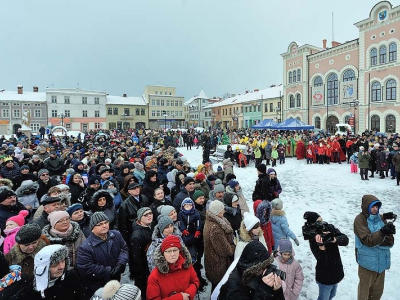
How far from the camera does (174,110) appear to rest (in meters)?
66.3

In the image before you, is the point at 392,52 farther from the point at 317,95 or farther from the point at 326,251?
the point at 326,251

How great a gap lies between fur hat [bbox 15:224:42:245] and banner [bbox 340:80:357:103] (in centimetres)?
3675

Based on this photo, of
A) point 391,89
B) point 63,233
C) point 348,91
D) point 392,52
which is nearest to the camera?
point 63,233

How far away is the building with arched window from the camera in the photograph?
28.0 m

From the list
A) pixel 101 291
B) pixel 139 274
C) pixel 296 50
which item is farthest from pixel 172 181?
pixel 296 50

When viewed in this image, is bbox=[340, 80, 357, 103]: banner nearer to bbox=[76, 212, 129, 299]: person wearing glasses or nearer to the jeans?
the jeans

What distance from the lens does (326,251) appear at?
3227 mm

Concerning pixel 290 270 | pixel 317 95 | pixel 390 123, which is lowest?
pixel 290 270

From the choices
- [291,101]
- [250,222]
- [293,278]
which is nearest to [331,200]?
[293,278]

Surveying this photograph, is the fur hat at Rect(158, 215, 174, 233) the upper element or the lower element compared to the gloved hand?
upper

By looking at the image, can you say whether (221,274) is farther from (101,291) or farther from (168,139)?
(168,139)

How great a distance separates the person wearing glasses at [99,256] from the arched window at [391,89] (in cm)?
3420

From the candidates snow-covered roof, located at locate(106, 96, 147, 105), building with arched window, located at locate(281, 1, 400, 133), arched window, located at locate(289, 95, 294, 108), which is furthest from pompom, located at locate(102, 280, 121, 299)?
snow-covered roof, located at locate(106, 96, 147, 105)

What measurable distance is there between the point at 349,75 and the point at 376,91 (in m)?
4.30
